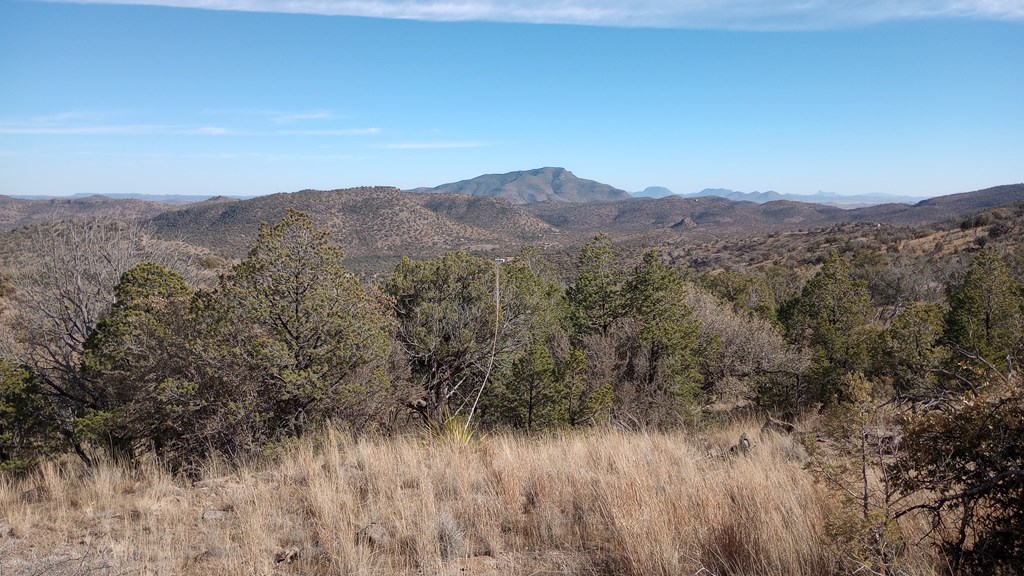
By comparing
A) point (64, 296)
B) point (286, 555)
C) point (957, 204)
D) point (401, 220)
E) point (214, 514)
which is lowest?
point (214, 514)

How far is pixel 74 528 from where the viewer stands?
4648 mm

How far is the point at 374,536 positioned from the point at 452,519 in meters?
0.62

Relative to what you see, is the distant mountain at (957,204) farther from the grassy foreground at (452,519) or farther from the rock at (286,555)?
the rock at (286,555)

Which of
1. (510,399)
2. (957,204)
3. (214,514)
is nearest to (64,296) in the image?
(510,399)

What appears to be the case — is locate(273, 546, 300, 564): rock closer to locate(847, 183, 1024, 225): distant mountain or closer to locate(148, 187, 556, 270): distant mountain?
locate(148, 187, 556, 270): distant mountain

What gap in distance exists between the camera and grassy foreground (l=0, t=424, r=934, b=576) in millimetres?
3320

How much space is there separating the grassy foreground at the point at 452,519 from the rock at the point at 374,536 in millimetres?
20

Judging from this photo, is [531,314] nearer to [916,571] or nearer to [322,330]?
[322,330]

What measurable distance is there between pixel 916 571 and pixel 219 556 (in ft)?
14.3

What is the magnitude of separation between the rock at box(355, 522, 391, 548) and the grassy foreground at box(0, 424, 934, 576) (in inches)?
0.8

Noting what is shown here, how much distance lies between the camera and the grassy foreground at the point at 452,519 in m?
3.32

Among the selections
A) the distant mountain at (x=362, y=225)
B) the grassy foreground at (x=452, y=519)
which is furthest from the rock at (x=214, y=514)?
the distant mountain at (x=362, y=225)

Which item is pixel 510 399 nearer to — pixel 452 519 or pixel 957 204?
pixel 452 519

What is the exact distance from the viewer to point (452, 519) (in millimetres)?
4199
